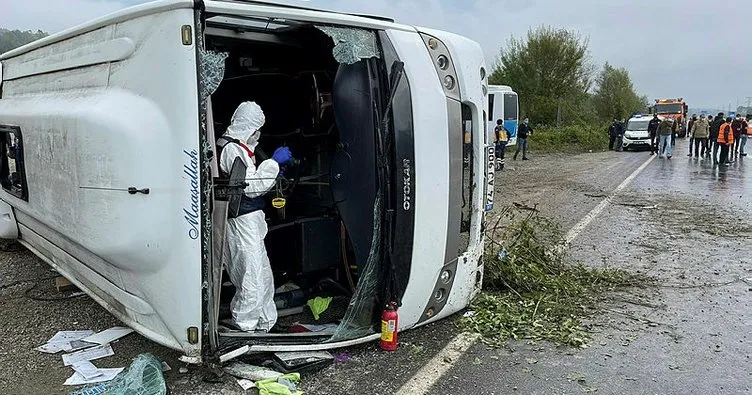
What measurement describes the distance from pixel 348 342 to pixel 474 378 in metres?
0.81

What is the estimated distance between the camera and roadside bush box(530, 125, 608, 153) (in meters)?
28.0

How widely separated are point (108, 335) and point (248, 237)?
1.30 metres

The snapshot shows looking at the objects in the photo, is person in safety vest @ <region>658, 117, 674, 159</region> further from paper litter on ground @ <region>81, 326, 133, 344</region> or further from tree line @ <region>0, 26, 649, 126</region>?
paper litter on ground @ <region>81, 326, 133, 344</region>

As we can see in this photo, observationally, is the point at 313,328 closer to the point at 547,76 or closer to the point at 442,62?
the point at 442,62

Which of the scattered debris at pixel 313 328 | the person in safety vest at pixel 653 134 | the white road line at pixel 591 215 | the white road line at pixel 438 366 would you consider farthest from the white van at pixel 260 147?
the person in safety vest at pixel 653 134

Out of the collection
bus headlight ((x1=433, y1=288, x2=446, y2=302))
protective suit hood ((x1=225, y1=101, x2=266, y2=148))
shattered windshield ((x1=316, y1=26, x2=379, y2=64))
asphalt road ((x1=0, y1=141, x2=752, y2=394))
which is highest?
shattered windshield ((x1=316, y1=26, x2=379, y2=64))

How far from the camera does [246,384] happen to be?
3406 millimetres

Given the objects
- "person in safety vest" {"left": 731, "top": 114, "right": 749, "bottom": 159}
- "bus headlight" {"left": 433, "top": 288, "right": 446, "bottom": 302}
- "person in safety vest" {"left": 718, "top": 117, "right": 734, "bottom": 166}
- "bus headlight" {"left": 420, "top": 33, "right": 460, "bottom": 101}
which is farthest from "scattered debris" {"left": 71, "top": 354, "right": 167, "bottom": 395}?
"person in safety vest" {"left": 731, "top": 114, "right": 749, "bottom": 159}

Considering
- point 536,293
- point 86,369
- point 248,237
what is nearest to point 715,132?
point 536,293

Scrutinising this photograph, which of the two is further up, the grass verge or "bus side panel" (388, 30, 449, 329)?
"bus side panel" (388, 30, 449, 329)

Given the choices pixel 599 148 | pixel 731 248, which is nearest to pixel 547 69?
pixel 599 148

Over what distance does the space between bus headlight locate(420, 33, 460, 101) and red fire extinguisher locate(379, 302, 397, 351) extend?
1457 millimetres

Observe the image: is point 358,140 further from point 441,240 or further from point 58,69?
point 58,69

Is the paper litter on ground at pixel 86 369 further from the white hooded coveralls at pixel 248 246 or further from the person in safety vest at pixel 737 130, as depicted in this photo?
the person in safety vest at pixel 737 130
